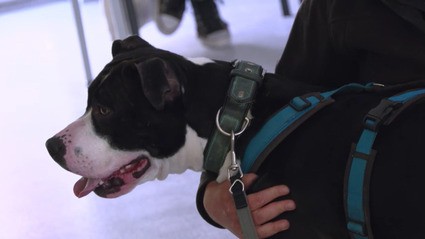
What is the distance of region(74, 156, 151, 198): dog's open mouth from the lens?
123 cm

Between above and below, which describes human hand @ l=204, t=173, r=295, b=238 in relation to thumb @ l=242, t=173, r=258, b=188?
below

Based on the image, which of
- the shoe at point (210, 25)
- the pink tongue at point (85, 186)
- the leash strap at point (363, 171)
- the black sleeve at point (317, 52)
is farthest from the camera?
the shoe at point (210, 25)

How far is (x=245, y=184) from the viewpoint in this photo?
3.70 feet

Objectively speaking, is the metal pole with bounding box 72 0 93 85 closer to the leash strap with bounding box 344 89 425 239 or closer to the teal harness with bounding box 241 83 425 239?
the teal harness with bounding box 241 83 425 239

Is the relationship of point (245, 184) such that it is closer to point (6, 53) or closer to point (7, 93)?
point (7, 93)

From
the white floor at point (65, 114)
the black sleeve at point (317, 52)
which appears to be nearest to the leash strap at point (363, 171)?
the black sleeve at point (317, 52)

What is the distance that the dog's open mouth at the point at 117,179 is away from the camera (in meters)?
1.23

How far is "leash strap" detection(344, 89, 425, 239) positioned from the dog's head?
309 millimetres

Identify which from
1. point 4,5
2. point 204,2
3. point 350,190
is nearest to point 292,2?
point 204,2

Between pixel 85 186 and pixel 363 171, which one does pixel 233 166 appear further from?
pixel 85 186

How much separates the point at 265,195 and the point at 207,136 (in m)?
0.17

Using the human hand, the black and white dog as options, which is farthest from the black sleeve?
the human hand

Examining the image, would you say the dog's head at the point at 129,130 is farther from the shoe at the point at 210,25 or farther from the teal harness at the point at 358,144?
the shoe at the point at 210,25

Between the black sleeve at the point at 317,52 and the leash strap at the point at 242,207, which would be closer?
the leash strap at the point at 242,207
